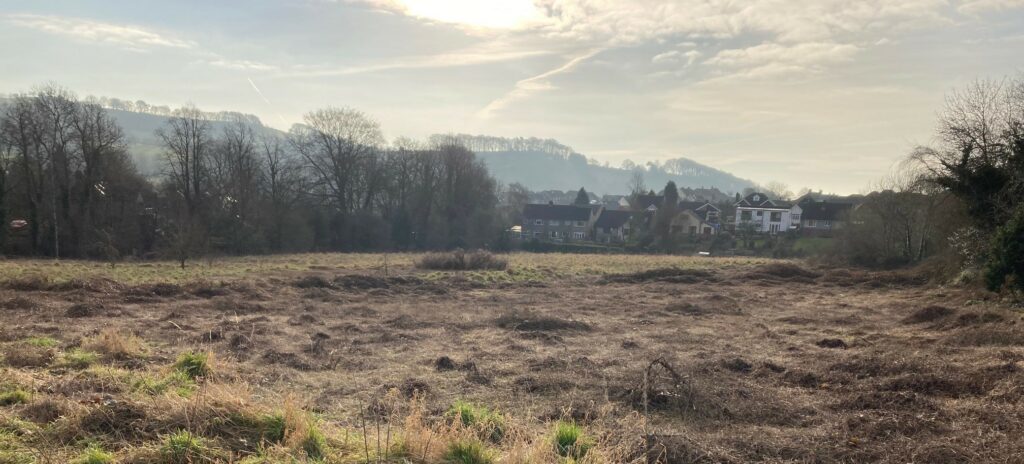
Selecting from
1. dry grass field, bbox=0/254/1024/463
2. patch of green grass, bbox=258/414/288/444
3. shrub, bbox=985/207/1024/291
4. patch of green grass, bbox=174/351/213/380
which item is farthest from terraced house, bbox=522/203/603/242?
patch of green grass, bbox=258/414/288/444

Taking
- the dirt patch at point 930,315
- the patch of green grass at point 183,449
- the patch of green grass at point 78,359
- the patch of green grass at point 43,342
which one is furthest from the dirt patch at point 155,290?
the dirt patch at point 930,315

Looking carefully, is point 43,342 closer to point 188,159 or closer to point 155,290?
point 155,290

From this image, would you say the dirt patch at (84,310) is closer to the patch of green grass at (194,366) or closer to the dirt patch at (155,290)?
the dirt patch at (155,290)

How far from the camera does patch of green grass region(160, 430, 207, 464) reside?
375 centimetres

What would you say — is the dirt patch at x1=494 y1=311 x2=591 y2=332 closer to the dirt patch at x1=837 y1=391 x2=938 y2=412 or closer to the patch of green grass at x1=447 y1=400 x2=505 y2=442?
the dirt patch at x1=837 y1=391 x2=938 y2=412

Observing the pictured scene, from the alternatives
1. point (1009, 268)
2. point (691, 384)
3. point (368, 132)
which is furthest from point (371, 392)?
point (368, 132)

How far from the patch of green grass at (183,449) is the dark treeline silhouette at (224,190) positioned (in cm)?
2469

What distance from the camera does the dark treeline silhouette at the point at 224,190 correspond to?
30.8m

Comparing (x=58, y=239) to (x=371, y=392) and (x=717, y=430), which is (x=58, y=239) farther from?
(x=717, y=430)

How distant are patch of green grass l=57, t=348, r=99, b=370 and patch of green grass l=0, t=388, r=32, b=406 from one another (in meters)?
1.93

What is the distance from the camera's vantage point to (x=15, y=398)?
196 inches

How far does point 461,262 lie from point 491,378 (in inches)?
800

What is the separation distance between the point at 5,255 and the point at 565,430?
3698cm

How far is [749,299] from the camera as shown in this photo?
60.8 ft
